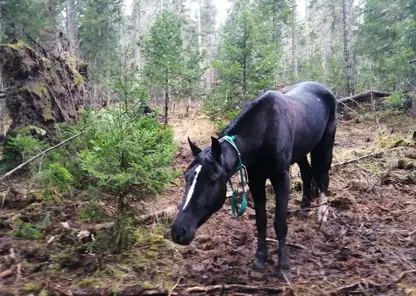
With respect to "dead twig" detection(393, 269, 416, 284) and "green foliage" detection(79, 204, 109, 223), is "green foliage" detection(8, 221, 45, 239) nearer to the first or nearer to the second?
"green foliage" detection(79, 204, 109, 223)

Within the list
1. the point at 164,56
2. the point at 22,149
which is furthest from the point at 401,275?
the point at 164,56

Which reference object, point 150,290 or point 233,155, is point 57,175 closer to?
point 150,290

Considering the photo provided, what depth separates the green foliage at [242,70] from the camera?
11.8 m

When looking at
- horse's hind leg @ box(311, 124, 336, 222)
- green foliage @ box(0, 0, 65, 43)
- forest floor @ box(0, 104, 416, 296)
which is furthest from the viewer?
green foliage @ box(0, 0, 65, 43)

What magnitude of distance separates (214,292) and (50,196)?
3782mm

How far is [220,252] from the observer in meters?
4.64

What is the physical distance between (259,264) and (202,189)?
131cm

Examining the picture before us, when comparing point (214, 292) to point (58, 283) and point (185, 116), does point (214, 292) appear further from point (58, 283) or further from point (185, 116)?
point (185, 116)

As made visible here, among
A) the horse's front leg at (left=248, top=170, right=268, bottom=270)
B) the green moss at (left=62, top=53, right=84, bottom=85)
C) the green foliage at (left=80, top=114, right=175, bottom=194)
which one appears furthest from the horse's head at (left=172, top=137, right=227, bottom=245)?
the green moss at (left=62, top=53, right=84, bottom=85)

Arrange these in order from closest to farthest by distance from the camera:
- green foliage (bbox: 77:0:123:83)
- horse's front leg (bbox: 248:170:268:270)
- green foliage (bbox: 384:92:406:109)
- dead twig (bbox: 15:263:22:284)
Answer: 1. dead twig (bbox: 15:263:22:284)
2. horse's front leg (bbox: 248:170:268:270)
3. green foliage (bbox: 384:92:406:109)
4. green foliage (bbox: 77:0:123:83)

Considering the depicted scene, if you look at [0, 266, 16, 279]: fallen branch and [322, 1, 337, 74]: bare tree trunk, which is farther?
[322, 1, 337, 74]: bare tree trunk

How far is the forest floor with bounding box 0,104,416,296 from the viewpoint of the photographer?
140 inches

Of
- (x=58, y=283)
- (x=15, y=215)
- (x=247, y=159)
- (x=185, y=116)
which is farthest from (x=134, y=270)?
(x=185, y=116)

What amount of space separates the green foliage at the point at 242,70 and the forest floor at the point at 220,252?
552cm
